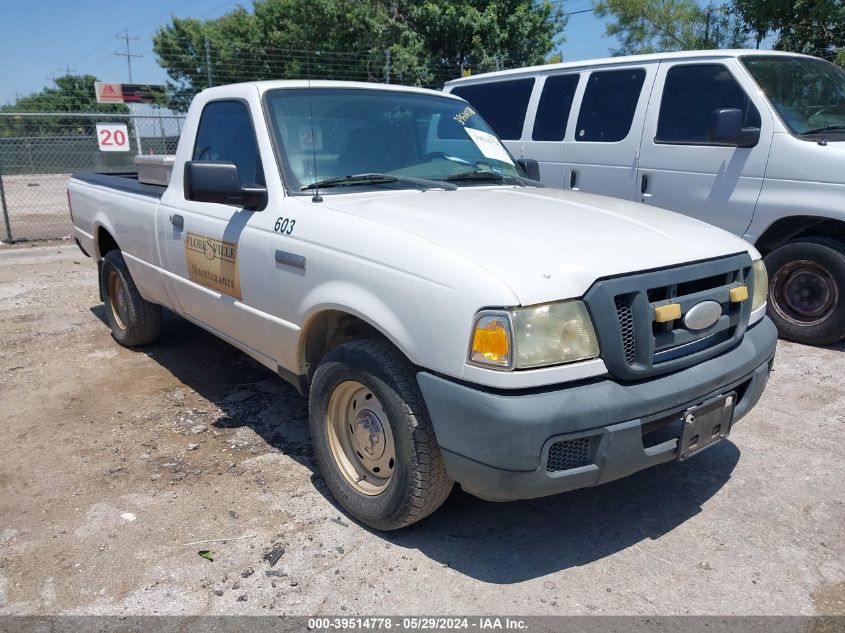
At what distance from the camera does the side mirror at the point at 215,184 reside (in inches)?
130

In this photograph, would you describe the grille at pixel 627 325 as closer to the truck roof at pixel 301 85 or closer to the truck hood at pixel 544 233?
the truck hood at pixel 544 233

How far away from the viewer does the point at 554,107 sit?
697 centimetres

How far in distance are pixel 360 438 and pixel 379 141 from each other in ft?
5.56

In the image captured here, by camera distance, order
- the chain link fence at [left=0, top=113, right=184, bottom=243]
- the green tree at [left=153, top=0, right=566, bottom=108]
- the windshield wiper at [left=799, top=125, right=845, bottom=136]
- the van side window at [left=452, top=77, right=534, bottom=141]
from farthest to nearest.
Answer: the green tree at [left=153, top=0, right=566, bottom=108], the chain link fence at [left=0, top=113, right=184, bottom=243], the van side window at [left=452, top=77, right=534, bottom=141], the windshield wiper at [left=799, top=125, right=845, bottom=136]

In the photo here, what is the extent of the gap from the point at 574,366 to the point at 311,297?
126 centimetres

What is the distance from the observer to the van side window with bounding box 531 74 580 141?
684 centimetres

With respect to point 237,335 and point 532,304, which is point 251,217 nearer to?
point 237,335

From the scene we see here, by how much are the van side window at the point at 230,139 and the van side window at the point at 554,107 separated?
3.78m

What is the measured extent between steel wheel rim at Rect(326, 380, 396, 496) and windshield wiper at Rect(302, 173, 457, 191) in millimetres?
1052

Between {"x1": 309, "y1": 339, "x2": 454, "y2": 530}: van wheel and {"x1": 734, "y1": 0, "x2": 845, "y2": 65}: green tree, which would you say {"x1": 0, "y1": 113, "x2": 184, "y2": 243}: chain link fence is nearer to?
{"x1": 309, "y1": 339, "x2": 454, "y2": 530}: van wheel

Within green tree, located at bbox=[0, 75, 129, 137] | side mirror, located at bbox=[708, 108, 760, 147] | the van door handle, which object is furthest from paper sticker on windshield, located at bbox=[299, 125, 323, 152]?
green tree, located at bbox=[0, 75, 129, 137]

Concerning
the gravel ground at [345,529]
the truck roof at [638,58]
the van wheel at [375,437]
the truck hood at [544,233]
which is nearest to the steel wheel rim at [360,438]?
the van wheel at [375,437]

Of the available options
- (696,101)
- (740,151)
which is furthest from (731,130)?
(696,101)

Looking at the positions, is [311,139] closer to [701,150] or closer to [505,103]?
[701,150]
